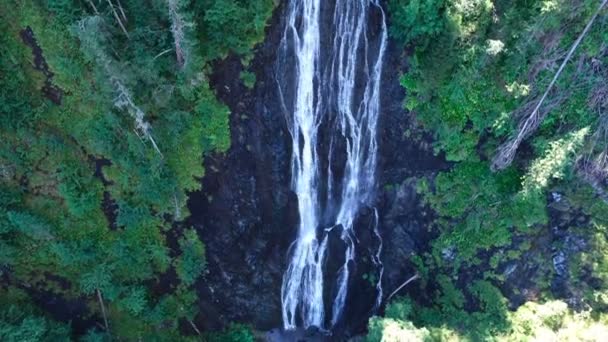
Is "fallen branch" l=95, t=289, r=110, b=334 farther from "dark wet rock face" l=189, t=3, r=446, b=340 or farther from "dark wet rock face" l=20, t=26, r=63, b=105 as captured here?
"dark wet rock face" l=20, t=26, r=63, b=105

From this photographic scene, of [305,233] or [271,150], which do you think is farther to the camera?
[305,233]

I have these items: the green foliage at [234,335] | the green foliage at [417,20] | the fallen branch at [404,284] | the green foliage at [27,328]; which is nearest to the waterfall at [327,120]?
the green foliage at [417,20]

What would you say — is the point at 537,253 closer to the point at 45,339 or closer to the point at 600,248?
the point at 600,248

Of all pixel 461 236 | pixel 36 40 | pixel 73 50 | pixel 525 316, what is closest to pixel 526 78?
pixel 461 236

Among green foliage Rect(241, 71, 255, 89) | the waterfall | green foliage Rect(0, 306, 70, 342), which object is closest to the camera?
the waterfall

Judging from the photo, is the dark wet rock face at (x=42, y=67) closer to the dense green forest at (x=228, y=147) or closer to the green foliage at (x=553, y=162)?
the dense green forest at (x=228, y=147)

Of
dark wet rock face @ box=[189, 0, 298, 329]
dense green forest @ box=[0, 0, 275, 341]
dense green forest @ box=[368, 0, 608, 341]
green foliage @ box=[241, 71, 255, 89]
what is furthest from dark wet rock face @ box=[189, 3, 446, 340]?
dense green forest @ box=[368, 0, 608, 341]
